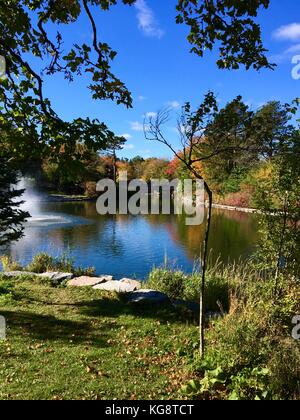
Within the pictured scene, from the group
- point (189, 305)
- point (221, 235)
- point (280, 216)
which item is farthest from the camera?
point (221, 235)

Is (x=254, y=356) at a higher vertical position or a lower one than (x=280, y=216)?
A: lower

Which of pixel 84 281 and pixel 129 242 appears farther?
pixel 129 242

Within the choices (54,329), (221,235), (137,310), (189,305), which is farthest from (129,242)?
(54,329)

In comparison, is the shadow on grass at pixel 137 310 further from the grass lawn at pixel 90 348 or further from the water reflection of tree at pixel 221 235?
the water reflection of tree at pixel 221 235

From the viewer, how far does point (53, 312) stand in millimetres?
6672

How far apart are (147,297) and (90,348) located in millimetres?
2358

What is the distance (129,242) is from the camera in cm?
1870

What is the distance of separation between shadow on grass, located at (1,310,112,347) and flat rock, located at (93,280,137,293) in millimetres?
1913

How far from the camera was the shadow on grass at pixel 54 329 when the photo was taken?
544cm

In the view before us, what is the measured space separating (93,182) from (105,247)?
3327 centimetres

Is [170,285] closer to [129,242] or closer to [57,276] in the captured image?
[57,276]

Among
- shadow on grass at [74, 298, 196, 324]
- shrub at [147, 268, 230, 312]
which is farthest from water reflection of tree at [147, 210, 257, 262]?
shadow on grass at [74, 298, 196, 324]
